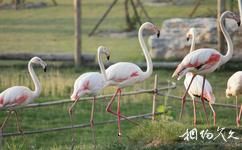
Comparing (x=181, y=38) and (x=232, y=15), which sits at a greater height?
(x=232, y=15)

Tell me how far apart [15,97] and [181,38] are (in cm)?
639

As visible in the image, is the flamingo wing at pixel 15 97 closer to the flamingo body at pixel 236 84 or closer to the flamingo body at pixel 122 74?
the flamingo body at pixel 122 74

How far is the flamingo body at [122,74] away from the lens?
8.10 m

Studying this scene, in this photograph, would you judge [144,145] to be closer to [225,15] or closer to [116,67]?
[116,67]

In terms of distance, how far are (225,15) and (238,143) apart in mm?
2361

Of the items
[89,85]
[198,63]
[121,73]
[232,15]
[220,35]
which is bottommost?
[89,85]

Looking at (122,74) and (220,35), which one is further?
(220,35)

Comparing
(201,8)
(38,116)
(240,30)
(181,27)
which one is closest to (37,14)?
(201,8)

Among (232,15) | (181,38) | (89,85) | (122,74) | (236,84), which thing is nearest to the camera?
(89,85)

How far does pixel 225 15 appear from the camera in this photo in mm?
8586

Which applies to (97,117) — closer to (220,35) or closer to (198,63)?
(198,63)

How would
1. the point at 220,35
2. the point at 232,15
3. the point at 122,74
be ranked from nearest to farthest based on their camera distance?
the point at 122,74 → the point at 232,15 → the point at 220,35

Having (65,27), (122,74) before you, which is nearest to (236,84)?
(122,74)

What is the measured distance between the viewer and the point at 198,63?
26.2 ft
